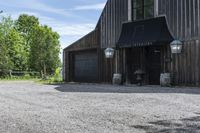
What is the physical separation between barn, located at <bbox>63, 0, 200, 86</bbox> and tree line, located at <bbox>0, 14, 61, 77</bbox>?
1158 cm

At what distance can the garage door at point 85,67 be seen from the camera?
953 inches

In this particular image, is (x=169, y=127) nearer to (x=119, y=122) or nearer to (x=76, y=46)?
(x=119, y=122)

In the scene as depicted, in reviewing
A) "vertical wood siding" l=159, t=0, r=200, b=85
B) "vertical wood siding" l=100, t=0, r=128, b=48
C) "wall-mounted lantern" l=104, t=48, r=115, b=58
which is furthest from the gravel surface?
"vertical wood siding" l=100, t=0, r=128, b=48

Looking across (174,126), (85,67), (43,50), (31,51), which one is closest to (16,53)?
(31,51)

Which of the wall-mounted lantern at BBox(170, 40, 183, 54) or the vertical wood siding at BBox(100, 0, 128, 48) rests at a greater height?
the vertical wood siding at BBox(100, 0, 128, 48)

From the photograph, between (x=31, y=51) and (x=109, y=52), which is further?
(x=31, y=51)

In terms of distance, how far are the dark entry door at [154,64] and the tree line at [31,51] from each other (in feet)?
59.7

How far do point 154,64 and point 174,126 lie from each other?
13902 mm

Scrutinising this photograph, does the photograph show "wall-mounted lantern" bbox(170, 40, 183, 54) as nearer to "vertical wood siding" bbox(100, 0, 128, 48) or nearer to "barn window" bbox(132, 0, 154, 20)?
"barn window" bbox(132, 0, 154, 20)

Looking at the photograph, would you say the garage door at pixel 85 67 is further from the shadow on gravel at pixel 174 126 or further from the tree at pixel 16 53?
the tree at pixel 16 53

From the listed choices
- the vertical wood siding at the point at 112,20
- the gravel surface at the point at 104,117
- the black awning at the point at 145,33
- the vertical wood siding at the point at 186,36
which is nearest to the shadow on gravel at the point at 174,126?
the gravel surface at the point at 104,117

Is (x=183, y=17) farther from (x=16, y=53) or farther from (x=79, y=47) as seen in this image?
(x=16, y=53)

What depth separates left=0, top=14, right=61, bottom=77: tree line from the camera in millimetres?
37500

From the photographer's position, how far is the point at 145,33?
20328 millimetres
